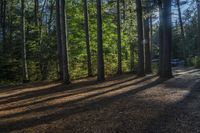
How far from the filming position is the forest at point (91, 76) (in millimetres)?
7199

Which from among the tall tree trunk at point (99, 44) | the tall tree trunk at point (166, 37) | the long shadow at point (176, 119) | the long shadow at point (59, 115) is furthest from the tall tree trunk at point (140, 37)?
the long shadow at point (176, 119)

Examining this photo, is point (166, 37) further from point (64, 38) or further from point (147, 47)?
point (64, 38)

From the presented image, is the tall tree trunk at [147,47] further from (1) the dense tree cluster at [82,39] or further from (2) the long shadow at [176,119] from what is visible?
(2) the long shadow at [176,119]

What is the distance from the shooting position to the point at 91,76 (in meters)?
20.1

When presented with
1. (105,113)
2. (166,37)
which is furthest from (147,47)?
(105,113)

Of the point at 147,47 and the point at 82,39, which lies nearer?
the point at 147,47

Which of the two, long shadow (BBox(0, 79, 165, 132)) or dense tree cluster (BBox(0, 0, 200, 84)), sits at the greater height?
dense tree cluster (BBox(0, 0, 200, 84))

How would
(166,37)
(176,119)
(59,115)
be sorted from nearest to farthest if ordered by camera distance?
(176,119), (59,115), (166,37)

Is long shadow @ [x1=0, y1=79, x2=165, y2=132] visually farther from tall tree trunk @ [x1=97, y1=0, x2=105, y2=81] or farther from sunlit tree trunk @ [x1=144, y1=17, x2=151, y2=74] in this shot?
sunlit tree trunk @ [x1=144, y1=17, x2=151, y2=74]

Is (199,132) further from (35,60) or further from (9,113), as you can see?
(35,60)

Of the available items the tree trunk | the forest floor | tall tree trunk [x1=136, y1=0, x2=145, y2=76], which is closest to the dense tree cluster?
tall tree trunk [x1=136, y1=0, x2=145, y2=76]

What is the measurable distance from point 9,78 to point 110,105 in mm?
16054

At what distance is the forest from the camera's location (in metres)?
7.20

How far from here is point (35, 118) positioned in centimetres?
765
